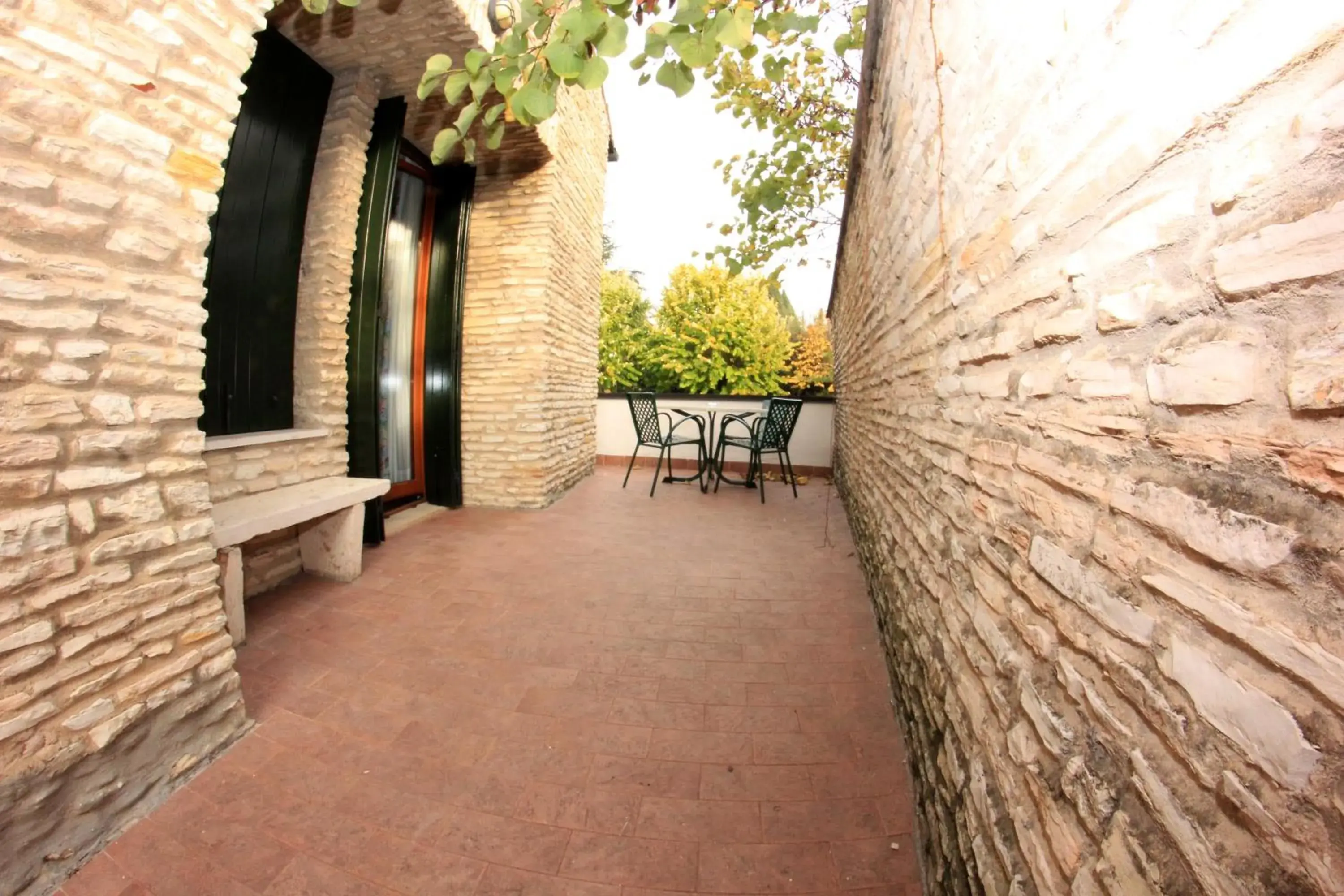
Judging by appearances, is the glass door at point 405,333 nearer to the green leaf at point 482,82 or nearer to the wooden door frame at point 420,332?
the wooden door frame at point 420,332

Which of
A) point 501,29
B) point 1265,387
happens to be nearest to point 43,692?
point 1265,387

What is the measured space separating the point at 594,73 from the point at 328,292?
2.37 metres

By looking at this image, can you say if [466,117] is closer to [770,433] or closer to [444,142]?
[444,142]

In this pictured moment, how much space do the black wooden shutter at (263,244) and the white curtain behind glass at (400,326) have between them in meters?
0.90

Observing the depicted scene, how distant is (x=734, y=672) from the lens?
6.93 ft

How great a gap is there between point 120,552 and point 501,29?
143 inches

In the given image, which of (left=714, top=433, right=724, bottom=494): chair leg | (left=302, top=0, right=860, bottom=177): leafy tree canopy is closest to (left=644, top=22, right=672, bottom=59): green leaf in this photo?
(left=302, top=0, right=860, bottom=177): leafy tree canopy

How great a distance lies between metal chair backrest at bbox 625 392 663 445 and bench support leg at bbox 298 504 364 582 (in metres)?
2.97

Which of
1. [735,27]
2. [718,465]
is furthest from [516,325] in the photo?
[735,27]

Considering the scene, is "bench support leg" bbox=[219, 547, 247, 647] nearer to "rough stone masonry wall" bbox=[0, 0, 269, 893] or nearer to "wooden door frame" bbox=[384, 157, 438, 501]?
"rough stone masonry wall" bbox=[0, 0, 269, 893]

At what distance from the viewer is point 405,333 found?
4.20 m

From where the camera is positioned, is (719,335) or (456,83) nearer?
(456,83)

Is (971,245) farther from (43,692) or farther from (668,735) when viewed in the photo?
(43,692)

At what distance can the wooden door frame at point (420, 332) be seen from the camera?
14.1ft
